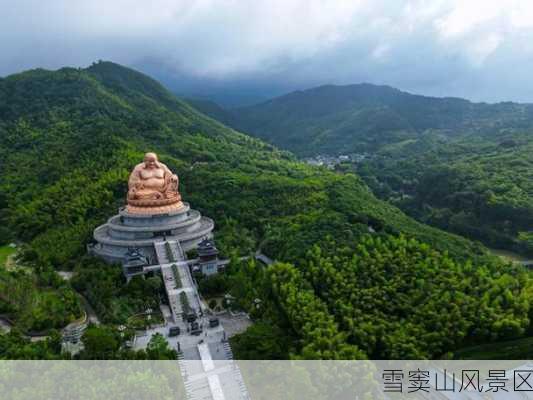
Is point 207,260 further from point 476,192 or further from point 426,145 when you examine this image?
point 426,145

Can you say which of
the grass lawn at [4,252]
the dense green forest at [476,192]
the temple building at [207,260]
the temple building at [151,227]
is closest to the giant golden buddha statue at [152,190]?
the temple building at [151,227]

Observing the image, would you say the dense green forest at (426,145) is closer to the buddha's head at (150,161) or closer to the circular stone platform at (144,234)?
the circular stone platform at (144,234)

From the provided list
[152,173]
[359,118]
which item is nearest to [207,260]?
[152,173]

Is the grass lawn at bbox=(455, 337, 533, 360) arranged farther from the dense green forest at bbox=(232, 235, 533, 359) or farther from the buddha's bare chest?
the buddha's bare chest

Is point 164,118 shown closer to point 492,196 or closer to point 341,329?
point 492,196

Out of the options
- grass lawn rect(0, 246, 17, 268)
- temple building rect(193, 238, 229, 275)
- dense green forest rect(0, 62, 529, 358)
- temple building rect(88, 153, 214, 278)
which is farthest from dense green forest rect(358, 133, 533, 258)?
grass lawn rect(0, 246, 17, 268)

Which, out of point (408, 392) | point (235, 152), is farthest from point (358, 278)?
point (235, 152)
